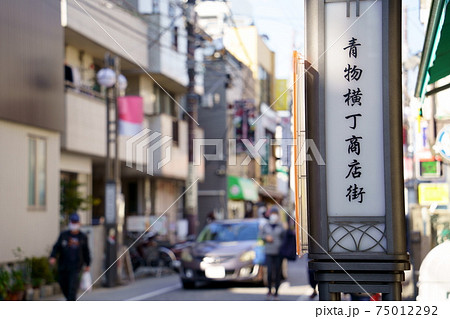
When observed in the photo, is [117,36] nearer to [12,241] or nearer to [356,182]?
[12,241]

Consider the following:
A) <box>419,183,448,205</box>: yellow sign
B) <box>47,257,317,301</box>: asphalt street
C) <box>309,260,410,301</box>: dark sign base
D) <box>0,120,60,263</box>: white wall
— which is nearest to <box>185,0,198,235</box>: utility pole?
<box>47,257,317,301</box>: asphalt street

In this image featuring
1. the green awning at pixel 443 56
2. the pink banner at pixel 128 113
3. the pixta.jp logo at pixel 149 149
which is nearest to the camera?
the green awning at pixel 443 56

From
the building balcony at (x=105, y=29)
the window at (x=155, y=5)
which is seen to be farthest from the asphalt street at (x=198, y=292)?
the window at (x=155, y=5)

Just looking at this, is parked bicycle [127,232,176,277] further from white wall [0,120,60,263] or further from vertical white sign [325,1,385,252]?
vertical white sign [325,1,385,252]

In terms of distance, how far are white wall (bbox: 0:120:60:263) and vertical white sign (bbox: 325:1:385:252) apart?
29.2ft

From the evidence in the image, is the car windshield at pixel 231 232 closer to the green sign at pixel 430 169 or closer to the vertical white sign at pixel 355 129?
the green sign at pixel 430 169

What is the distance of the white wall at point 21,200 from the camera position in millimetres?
13680

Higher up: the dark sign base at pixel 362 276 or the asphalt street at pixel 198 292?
the dark sign base at pixel 362 276

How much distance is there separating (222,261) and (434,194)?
14.4 feet

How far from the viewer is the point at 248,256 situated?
15.4 meters

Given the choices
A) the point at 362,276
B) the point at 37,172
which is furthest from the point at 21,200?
the point at 362,276

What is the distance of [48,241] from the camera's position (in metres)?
15.8

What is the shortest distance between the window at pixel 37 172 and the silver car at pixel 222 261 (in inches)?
124

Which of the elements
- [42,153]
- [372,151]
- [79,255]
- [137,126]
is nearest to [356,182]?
[372,151]
